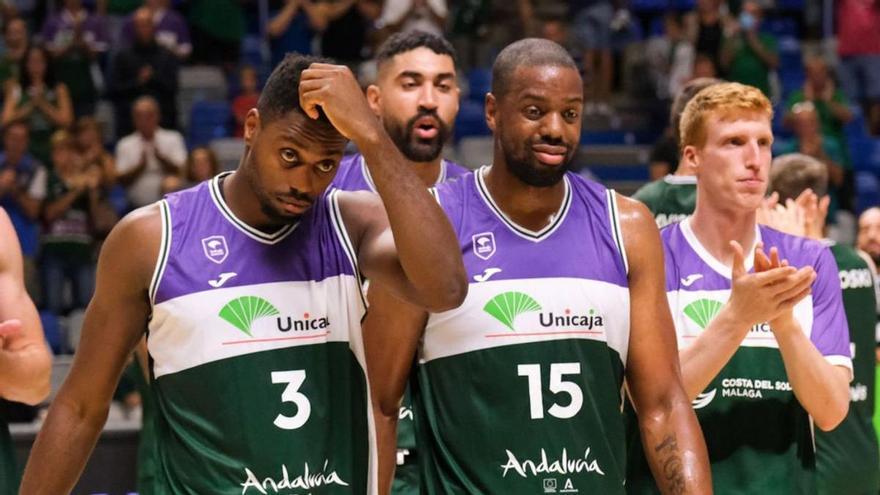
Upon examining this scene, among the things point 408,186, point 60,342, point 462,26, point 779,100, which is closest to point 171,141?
point 60,342

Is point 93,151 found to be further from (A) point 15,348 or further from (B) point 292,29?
(A) point 15,348

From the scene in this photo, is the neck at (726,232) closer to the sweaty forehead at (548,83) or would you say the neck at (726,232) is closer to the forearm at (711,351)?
the forearm at (711,351)

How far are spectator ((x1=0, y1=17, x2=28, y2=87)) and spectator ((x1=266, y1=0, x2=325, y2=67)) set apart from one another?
2536 millimetres

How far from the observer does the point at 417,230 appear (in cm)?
362

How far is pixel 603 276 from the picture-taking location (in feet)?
14.1

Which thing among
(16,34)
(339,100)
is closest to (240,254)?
(339,100)

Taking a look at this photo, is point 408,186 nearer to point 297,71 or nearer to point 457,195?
point 297,71

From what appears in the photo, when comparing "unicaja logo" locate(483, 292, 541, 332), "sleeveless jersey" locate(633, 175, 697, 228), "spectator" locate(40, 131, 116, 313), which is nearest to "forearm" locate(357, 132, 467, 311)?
"unicaja logo" locate(483, 292, 541, 332)

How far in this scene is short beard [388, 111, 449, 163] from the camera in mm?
6145

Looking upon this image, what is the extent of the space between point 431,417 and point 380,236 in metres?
0.68

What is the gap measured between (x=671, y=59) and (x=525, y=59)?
10875 mm

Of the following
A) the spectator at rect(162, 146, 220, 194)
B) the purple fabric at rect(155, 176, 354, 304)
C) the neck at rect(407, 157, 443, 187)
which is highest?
the spectator at rect(162, 146, 220, 194)

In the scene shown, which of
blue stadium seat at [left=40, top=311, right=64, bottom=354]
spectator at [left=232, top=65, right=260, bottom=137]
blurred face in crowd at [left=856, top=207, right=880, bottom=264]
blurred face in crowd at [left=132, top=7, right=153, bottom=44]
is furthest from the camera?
spectator at [left=232, top=65, right=260, bottom=137]

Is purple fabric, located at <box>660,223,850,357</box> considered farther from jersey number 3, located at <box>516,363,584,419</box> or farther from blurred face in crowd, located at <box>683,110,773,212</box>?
jersey number 3, located at <box>516,363,584,419</box>
